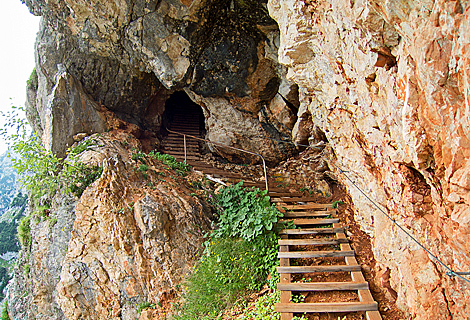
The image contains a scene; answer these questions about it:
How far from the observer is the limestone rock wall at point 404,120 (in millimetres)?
2400

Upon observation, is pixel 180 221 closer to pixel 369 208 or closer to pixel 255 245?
pixel 255 245

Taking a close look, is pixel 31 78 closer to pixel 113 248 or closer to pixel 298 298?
pixel 113 248

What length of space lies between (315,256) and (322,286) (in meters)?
0.58

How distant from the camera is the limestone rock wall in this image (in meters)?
2.40

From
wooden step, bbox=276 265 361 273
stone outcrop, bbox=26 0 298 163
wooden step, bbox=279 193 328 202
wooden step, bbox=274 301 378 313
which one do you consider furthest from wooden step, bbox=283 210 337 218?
stone outcrop, bbox=26 0 298 163

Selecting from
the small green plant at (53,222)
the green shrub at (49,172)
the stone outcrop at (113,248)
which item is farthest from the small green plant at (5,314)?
the green shrub at (49,172)

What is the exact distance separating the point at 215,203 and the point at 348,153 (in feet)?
9.55

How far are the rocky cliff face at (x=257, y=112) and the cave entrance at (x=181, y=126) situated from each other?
1.97ft

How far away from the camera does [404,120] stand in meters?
2.92

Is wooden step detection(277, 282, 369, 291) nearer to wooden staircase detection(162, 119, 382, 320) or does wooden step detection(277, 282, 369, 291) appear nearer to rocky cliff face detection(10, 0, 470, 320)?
wooden staircase detection(162, 119, 382, 320)

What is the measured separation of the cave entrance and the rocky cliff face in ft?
1.97

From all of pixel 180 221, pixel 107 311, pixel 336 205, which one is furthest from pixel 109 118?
pixel 336 205

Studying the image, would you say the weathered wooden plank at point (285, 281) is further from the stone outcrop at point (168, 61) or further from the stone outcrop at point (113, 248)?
the stone outcrop at point (168, 61)

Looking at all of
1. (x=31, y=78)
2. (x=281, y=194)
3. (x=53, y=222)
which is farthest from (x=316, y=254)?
(x=31, y=78)
